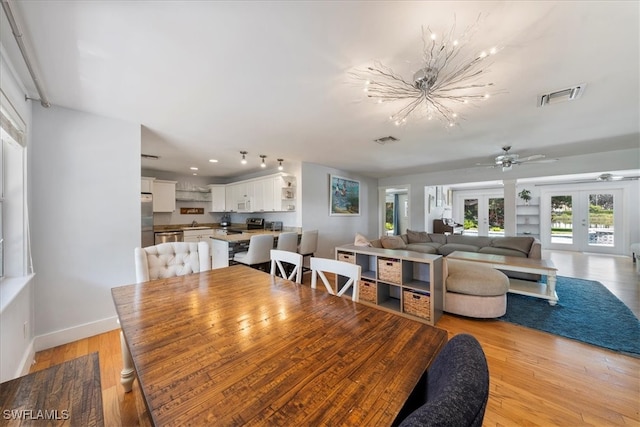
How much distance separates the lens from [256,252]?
3607 mm

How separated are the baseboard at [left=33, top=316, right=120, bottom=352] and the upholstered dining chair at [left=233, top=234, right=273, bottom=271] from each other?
159cm

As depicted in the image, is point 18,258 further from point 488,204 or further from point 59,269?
point 488,204

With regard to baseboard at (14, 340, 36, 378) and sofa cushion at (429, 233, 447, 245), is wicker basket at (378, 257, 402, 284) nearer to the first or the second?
baseboard at (14, 340, 36, 378)

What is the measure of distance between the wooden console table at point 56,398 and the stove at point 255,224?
4.66 meters

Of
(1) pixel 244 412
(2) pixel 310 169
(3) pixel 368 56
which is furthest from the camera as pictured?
(2) pixel 310 169

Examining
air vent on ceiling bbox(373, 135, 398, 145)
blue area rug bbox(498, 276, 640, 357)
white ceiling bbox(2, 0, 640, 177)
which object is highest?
white ceiling bbox(2, 0, 640, 177)

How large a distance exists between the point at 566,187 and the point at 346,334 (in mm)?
10161

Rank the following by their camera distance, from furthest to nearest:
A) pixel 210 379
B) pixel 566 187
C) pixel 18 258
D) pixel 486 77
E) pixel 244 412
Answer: pixel 566 187
pixel 18 258
pixel 486 77
pixel 210 379
pixel 244 412

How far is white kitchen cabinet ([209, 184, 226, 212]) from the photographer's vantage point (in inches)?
258

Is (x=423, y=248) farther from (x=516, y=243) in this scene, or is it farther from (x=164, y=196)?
(x=164, y=196)

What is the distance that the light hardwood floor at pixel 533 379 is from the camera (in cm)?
153

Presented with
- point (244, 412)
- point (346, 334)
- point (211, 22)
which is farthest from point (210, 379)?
point (211, 22)

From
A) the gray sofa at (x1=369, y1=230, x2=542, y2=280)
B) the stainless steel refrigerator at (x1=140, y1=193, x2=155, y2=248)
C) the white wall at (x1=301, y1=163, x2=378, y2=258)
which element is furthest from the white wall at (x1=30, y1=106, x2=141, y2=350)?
the gray sofa at (x1=369, y1=230, x2=542, y2=280)

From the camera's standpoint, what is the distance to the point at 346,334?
3.50 feet
